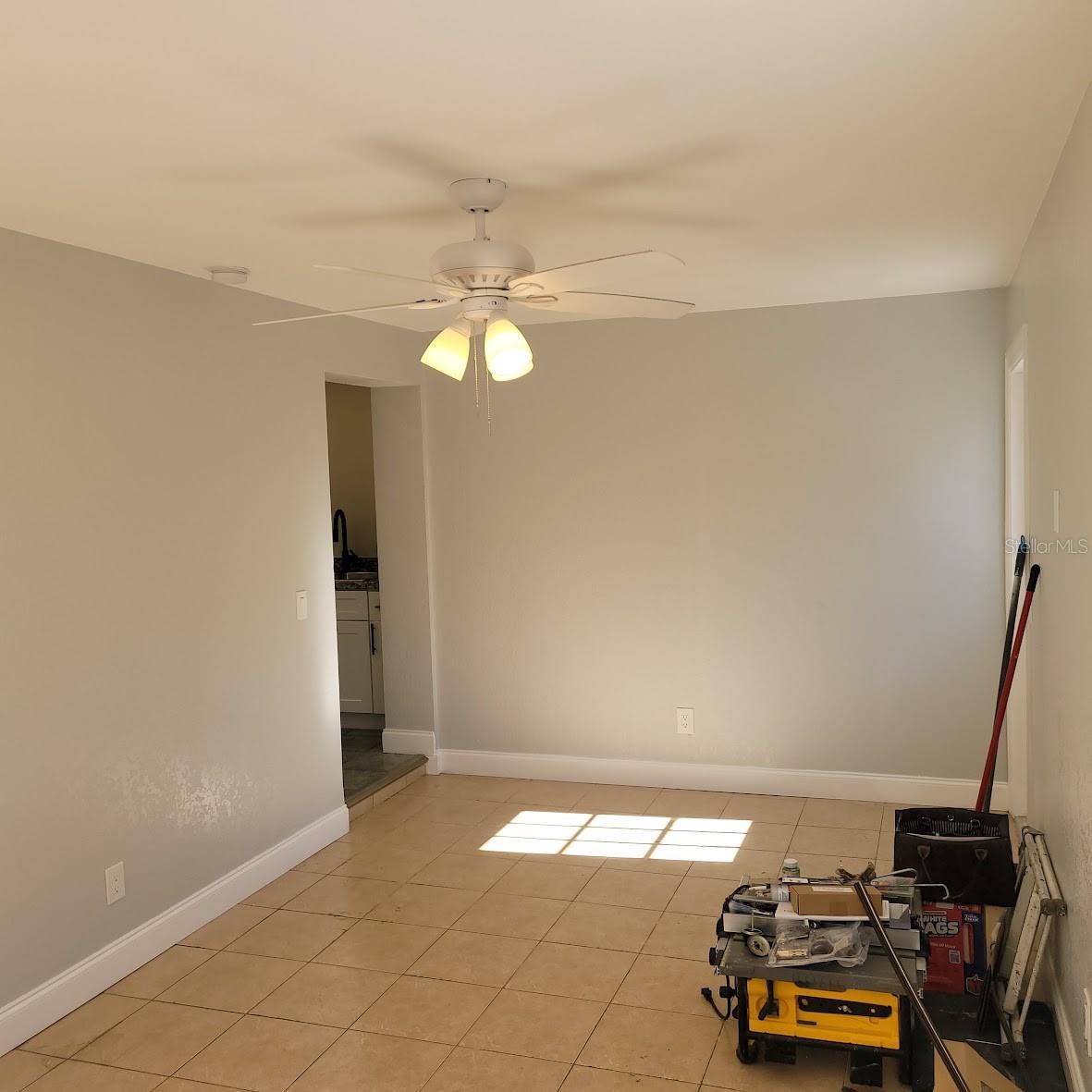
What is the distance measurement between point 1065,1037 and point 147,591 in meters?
2.99

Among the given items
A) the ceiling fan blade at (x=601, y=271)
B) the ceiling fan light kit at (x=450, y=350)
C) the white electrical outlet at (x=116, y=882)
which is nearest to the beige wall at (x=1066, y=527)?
the ceiling fan blade at (x=601, y=271)

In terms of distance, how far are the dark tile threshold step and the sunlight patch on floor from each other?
73 centimetres

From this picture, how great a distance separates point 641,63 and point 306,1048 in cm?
263

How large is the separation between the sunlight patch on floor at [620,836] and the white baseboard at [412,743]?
85 centimetres

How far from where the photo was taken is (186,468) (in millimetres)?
3729

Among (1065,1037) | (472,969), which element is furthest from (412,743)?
(1065,1037)

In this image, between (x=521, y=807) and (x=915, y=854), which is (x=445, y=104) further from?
(x=521, y=807)

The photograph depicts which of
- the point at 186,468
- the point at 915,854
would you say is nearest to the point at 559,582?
the point at 186,468

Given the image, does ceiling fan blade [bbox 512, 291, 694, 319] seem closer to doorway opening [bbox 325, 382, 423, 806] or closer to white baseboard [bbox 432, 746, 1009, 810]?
doorway opening [bbox 325, 382, 423, 806]

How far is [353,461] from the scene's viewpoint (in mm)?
6672

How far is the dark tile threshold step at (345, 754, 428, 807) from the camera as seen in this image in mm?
5000

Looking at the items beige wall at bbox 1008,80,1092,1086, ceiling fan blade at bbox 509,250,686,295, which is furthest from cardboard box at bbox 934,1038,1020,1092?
ceiling fan blade at bbox 509,250,686,295

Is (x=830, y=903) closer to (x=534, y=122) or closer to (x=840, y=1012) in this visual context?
(x=840, y=1012)

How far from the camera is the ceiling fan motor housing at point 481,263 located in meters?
2.60
